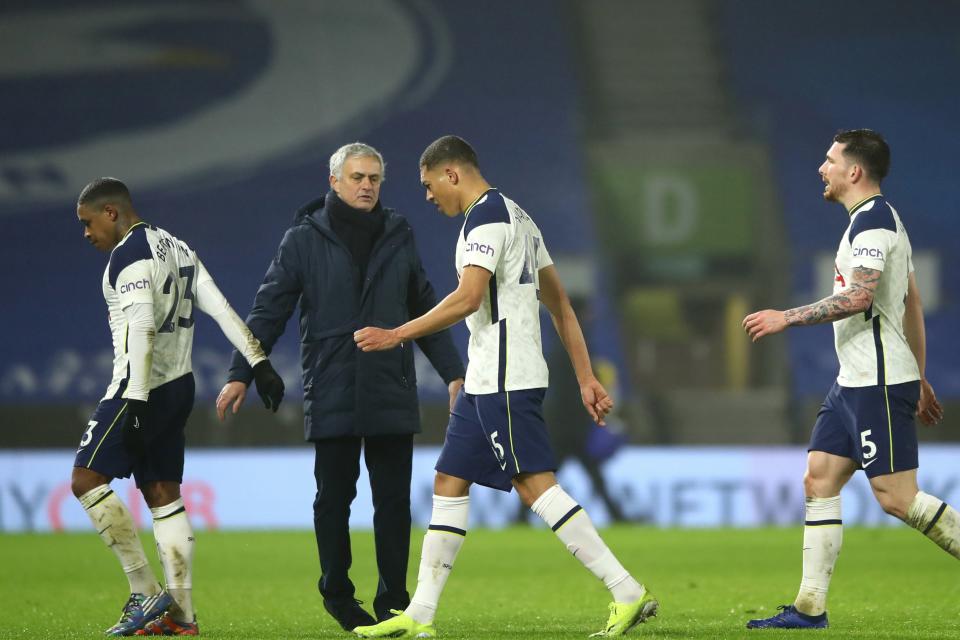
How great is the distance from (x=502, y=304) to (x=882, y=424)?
4.92ft

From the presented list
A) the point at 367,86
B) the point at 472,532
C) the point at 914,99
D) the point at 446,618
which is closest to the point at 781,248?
the point at 914,99

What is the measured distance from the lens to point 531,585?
8430 mm

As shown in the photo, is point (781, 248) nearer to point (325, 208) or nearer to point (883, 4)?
point (883, 4)

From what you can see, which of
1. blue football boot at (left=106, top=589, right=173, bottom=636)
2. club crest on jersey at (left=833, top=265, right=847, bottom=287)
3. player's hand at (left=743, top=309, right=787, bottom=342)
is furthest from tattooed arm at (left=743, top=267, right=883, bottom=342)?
blue football boot at (left=106, top=589, right=173, bottom=636)

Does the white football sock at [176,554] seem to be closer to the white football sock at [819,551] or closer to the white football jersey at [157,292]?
the white football jersey at [157,292]

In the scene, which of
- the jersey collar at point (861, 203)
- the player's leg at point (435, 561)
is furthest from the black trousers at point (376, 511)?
the jersey collar at point (861, 203)

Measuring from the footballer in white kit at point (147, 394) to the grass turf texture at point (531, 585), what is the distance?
0.92 ft

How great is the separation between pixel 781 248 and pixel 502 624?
46.5 ft

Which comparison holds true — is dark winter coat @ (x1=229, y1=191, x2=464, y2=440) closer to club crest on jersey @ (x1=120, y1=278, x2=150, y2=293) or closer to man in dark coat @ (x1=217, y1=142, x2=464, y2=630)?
man in dark coat @ (x1=217, y1=142, x2=464, y2=630)

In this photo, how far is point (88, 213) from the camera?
5.74 meters

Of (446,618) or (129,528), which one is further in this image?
(446,618)

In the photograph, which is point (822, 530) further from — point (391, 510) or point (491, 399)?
point (391, 510)

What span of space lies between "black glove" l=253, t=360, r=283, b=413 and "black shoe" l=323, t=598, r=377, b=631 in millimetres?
845

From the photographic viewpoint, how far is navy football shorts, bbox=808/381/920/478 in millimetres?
5430
